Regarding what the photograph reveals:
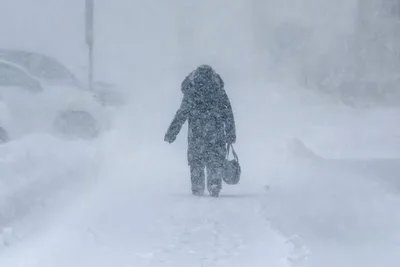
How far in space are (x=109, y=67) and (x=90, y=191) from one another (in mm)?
24994

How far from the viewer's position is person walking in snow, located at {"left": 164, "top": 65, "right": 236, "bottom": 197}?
977 centimetres

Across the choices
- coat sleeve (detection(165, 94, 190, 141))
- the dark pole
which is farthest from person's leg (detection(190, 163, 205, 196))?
the dark pole

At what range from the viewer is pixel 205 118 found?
32.4 feet

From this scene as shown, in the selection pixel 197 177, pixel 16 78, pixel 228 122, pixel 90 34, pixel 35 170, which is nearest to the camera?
pixel 35 170

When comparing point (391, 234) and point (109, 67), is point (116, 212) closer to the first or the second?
point (391, 234)

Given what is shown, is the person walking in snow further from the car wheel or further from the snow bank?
the car wheel

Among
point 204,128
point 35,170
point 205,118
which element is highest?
point 205,118

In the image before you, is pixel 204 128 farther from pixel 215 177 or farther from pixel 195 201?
pixel 195 201

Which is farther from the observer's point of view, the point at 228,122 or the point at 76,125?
the point at 76,125

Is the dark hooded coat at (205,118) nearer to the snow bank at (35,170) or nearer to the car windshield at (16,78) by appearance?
the snow bank at (35,170)

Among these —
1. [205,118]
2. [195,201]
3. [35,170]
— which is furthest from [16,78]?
[195,201]

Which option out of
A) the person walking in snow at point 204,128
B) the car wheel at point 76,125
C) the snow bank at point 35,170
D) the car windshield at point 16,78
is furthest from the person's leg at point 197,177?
the car windshield at point 16,78

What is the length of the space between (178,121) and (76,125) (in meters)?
5.83

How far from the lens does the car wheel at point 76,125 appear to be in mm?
15148
